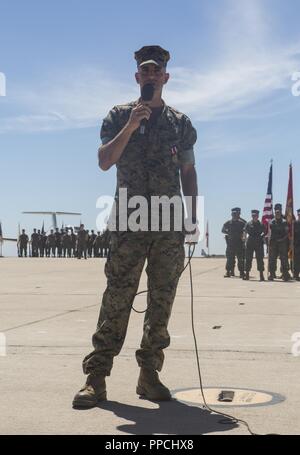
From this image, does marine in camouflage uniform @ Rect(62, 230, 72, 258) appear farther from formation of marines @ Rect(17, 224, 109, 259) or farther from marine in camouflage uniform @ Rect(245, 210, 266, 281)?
marine in camouflage uniform @ Rect(245, 210, 266, 281)

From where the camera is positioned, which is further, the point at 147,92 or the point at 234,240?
the point at 234,240

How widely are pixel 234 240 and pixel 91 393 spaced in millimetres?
14711

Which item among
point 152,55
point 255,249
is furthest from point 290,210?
point 152,55

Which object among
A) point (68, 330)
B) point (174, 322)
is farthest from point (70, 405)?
point (174, 322)

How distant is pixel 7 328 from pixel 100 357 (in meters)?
3.41

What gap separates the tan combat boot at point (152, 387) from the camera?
161 inches

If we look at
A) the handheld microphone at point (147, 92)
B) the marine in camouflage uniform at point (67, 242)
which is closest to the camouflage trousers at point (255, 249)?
the handheld microphone at point (147, 92)

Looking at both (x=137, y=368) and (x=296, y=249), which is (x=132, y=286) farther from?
(x=296, y=249)

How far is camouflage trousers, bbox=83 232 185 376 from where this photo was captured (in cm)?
405

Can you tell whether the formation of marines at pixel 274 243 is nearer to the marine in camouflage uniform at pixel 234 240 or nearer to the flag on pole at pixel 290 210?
the flag on pole at pixel 290 210

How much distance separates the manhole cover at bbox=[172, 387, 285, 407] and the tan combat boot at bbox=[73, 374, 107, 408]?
467mm

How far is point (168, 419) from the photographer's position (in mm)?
3619
